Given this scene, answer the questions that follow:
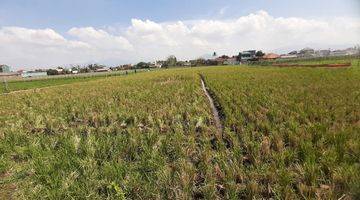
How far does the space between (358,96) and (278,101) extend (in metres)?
2.84

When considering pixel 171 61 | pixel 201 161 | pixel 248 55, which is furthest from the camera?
pixel 171 61

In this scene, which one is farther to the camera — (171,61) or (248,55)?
(171,61)

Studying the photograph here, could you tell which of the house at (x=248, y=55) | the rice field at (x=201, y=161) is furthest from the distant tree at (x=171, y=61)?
the rice field at (x=201, y=161)

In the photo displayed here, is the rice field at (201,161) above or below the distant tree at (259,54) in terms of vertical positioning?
below

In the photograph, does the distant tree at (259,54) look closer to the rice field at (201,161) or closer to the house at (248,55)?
the house at (248,55)

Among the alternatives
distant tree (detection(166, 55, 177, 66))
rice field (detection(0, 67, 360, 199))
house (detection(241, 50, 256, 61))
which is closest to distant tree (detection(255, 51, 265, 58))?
house (detection(241, 50, 256, 61))

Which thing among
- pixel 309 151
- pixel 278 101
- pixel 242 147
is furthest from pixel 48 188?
pixel 278 101

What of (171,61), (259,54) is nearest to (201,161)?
(259,54)

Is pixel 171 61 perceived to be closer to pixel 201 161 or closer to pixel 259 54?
pixel 259 54

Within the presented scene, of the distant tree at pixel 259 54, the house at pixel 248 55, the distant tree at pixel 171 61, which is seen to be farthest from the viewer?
the distant tree at pixel 171 61

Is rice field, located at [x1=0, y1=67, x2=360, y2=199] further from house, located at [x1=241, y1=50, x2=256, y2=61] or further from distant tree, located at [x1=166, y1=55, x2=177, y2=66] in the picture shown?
distant tree, located at [x1=166, y1=55, x2=177, y2=66]

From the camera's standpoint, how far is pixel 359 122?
7660 mm

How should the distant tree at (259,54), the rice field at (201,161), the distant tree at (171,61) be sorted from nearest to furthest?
the rice field at (201,161), the distant tree at (259,54), the distant tree at (171,61)

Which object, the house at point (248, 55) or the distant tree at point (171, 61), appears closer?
the house at point (248, 55)
